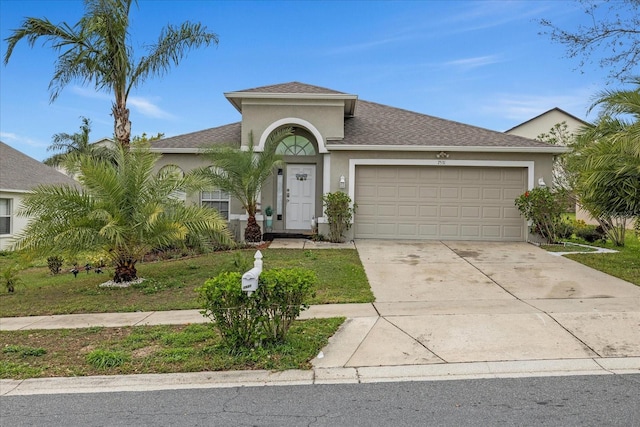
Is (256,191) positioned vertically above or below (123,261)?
above

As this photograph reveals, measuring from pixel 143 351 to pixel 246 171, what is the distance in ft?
27.5

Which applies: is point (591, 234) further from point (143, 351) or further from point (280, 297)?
point (143, 351)

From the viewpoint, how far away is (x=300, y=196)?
52.1ft

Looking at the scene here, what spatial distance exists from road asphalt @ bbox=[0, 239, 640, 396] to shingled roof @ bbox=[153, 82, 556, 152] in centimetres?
526

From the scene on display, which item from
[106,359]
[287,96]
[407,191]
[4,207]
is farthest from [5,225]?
[106,359]

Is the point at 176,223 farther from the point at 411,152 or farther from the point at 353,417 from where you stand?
the point at 411,152

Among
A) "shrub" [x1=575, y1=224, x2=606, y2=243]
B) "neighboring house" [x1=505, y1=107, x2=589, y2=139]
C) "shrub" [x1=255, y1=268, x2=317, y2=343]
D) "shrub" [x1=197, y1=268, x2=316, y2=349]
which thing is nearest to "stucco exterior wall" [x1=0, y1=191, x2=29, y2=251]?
"shrub" [x1=197, y1=268, x2=316, y2=349]

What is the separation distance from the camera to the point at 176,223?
957cm

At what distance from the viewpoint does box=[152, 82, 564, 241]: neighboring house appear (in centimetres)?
1459

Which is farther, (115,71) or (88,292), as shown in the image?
(115,71)

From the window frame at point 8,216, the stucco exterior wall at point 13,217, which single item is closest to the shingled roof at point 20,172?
the stucco exterior wall at point 13,217

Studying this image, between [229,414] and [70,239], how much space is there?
6250 mm

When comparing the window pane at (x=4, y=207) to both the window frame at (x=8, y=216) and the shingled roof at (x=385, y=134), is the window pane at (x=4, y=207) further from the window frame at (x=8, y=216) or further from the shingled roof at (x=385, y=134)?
the shingled roof at (x=385, y=134)

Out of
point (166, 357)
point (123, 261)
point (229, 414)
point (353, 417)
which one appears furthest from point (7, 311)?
point (353, 417)
